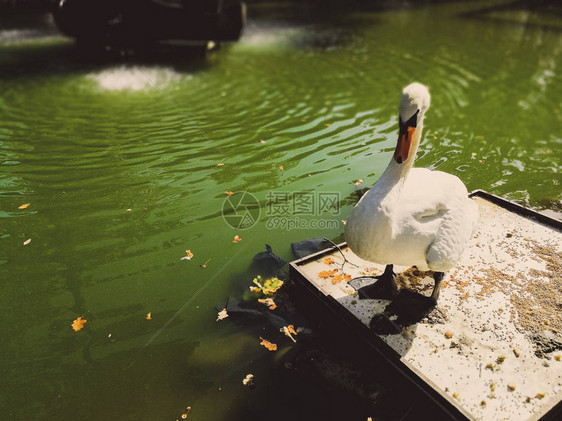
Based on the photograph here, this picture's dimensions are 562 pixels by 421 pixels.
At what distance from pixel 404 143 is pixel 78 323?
3.49 metres

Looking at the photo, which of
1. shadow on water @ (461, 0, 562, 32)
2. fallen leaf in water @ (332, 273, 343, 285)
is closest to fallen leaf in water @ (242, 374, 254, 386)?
fallen leaf in water @ (332, 273, 343, 285)

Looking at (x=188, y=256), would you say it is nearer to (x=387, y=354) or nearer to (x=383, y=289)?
(x=383, y=289)

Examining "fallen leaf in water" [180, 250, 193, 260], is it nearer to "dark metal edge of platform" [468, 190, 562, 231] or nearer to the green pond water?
the green pond water

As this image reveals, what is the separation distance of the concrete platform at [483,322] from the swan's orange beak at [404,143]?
4.00 ft

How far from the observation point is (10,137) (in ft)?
23.5

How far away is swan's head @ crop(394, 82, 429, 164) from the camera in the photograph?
2.76 meters

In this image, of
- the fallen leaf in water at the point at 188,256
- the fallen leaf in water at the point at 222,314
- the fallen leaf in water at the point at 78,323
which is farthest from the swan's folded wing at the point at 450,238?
the fallen leaf in water at the point at 78,323

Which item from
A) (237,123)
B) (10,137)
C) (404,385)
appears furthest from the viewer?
(237,123)

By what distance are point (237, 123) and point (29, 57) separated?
962cm

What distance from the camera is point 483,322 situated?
3244 millimetres

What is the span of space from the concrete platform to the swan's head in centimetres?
126

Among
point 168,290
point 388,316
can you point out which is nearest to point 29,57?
point 168,290

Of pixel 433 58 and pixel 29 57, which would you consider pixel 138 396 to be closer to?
pixel 433 58

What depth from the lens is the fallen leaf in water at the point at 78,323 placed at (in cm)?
362
